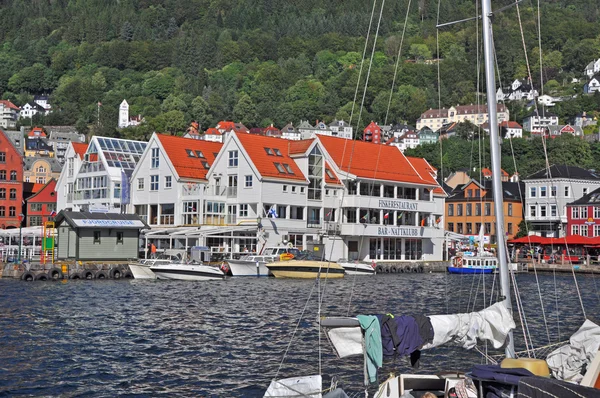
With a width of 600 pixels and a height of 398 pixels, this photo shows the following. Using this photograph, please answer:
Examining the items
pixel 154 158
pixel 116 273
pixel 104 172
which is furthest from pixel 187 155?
pixel 116 273

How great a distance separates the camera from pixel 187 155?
278 feet

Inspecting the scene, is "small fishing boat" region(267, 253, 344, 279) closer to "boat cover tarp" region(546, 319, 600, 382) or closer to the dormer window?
the dormer window

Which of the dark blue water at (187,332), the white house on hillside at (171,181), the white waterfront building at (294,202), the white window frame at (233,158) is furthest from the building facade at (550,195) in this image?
the dark blue water at (187,332)

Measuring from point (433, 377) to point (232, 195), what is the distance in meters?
61.9

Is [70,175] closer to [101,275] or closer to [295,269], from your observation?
[101,275]

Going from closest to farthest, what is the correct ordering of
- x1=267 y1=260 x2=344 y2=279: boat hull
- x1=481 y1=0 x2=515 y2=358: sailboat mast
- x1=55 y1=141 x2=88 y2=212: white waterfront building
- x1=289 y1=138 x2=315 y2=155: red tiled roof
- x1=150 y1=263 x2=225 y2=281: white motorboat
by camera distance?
x1=481 y1=0 x2=515 y2=358: sailboat mast → x1=150 y1=263 x2=225 y2=281: white motorboat → x1=267 y1=260 x2=344 y2=279: boat hull → x1=289 y1=138 x2=315 y2=155: red tiled roof → x1=55 y1=141 x2=88 y2=212: white waterfront building

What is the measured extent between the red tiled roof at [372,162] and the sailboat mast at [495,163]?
60.3 m

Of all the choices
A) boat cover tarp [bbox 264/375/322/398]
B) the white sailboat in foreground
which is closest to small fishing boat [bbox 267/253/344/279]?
the white sailboat in foreground

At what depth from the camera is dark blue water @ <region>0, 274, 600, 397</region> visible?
26312mm

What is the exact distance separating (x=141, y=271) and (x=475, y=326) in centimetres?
4859

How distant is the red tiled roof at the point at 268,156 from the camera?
258ft

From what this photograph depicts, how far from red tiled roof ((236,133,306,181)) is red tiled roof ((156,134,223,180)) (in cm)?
574

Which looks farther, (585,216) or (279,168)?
(585,216)

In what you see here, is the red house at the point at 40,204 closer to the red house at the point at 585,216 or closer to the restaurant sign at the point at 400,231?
the restaurant sign at the point at 400,231
